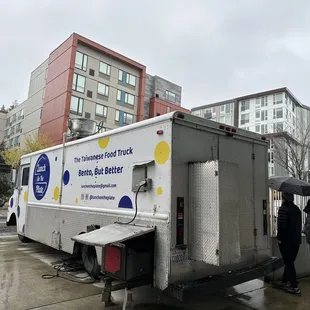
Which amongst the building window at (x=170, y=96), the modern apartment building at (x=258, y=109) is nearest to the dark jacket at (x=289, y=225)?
the building window at (x=170, y=96)

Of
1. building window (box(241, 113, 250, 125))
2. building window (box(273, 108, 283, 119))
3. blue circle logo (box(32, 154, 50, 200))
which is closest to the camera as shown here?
blue circle logo (box(32, 154, 50, 200))

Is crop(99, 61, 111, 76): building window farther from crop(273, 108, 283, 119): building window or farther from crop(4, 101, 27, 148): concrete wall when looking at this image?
crop(273, 108, 283, 119): building window

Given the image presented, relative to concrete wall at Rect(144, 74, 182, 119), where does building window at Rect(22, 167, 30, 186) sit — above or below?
below

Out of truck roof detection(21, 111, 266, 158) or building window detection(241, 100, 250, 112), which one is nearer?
truck roof detection(21, 111, 266, 158)

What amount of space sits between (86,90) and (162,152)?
3208cm

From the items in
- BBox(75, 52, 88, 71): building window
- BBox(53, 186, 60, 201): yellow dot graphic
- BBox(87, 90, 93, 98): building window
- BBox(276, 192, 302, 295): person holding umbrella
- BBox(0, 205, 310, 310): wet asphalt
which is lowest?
BBox(0, 205, 310, 310): wet asphalt

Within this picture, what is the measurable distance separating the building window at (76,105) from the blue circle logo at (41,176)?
84.2 ft

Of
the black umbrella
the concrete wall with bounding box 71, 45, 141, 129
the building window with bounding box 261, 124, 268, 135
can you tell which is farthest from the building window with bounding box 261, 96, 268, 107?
the black umbrella

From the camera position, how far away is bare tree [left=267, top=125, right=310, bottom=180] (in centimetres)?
2058

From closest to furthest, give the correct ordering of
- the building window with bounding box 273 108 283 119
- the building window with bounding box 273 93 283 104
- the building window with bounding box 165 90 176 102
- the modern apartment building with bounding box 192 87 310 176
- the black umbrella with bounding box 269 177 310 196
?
1. the black umbrella with bounding box 269 177 310 196
2. the building window with bounding box 165 90 176 102
3. the building window with bounding box 273 108 283 119
4. the modern apartment building with bounding box 192 87 310 176
5. the building window with bounding box 273 93 283 104

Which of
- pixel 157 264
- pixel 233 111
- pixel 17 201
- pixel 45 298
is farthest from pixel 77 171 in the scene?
pixel 233 111

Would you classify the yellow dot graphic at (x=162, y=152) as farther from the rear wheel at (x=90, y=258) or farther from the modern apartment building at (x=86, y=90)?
the modern apartment building at (x=86, y=90)

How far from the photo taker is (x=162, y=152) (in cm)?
436

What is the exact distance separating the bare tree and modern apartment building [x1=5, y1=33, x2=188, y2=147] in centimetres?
1993
